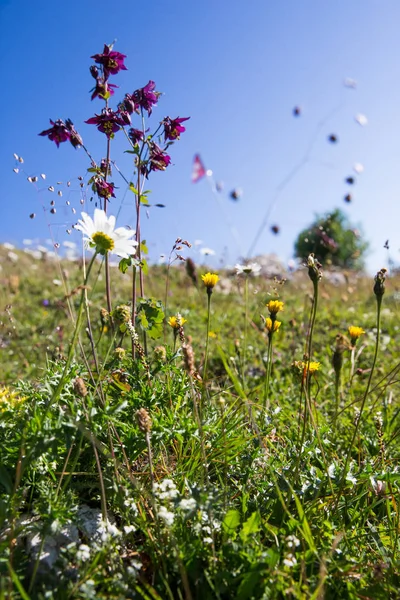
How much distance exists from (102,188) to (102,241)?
0.43 metres

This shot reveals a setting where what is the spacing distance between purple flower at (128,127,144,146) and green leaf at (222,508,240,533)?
1.49 metres

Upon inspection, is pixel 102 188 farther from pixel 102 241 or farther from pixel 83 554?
pixel 83 554

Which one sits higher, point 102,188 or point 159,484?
point 102,188

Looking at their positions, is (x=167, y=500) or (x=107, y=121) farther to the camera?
(x=107, y=121)

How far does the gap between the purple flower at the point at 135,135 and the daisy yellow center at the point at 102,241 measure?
62 cm

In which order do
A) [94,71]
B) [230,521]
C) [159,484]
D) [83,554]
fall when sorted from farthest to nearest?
1. [94,71]
2. [159,484]
3. [230,521]
4. [83,554]

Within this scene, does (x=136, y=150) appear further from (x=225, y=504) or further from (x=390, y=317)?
(x=390, y=317)

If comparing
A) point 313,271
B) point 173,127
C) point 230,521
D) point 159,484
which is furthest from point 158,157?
point 230,521

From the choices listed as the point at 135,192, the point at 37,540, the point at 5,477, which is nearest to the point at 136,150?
the point at 135,192

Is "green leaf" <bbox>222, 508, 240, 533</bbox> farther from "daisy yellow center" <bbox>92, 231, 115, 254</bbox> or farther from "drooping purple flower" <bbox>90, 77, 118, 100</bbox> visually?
"drooping purple flower" <bbox>90, 77, 118, 100</bbox>

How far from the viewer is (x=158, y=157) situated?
1966 millimetres

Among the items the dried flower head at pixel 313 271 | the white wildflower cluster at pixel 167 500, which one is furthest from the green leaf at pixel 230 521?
the dried flower head at pixel 313 271

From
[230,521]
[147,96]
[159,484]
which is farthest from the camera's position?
[147,96]

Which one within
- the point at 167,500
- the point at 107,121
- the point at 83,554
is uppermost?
the point at 107,121
